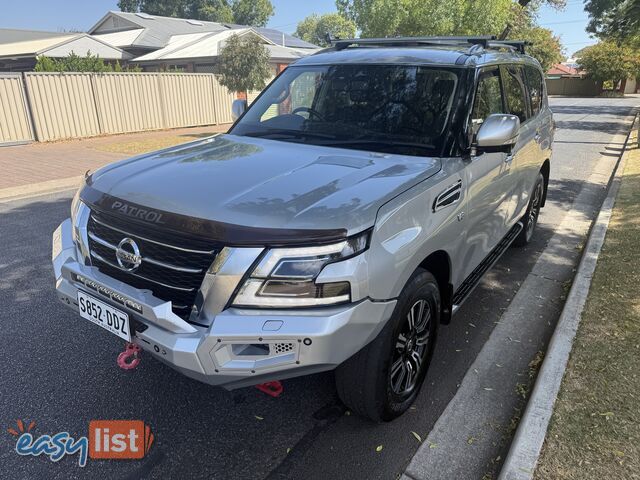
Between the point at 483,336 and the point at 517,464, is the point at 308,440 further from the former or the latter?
the point at 483,336

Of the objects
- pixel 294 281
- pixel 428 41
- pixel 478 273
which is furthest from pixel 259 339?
pixel 428 41

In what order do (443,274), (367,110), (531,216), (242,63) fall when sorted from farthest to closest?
(242,63), (531,216), (367,110), (443,274)

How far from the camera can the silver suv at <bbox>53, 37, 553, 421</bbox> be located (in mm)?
2125

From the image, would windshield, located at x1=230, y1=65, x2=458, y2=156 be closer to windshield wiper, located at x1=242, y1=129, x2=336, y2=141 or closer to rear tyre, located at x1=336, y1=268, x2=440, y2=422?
windshield wiper, located at x1=242, y1=129, x2=336, y2=141

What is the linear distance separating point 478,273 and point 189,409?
7.45 ft

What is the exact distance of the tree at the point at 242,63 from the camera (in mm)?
16391

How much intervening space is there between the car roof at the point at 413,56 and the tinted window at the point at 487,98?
0.10 metres

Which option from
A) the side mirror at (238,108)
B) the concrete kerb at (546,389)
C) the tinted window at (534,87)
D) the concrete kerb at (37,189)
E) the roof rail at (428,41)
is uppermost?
the roof rail at (428,41)

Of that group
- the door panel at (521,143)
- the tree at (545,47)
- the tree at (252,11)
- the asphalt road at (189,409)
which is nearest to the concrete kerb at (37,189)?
the asphalt road at (189,409)

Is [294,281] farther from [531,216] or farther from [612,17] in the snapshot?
[612,17]

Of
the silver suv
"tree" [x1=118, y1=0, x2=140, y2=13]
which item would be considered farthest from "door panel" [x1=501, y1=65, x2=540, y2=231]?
"tree" [x1=118, y1=0, x2=140, y2=13]

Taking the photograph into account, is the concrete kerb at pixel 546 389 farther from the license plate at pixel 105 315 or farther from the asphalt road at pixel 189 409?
the license plate at pixel 105 315

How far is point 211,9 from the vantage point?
80.3 m

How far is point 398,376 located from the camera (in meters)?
2.78
